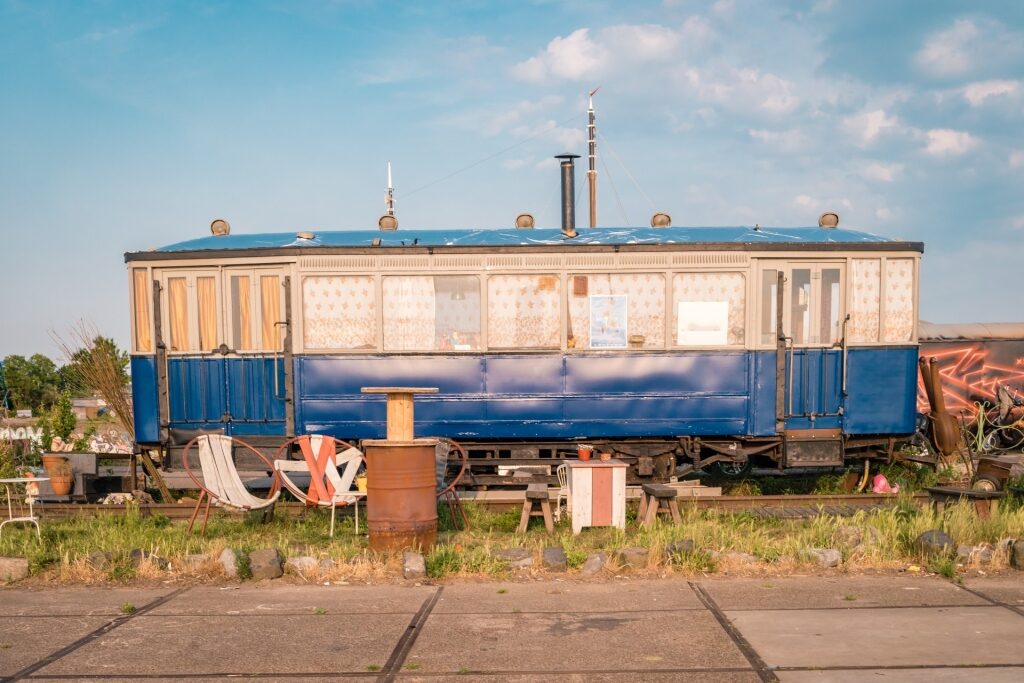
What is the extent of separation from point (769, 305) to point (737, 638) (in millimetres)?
6007

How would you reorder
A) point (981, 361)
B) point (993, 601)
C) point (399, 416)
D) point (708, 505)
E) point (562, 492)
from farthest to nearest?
point (981, 361) → point (708, 505) → point (562, 492) → point (399, 416) → point (993, 601)

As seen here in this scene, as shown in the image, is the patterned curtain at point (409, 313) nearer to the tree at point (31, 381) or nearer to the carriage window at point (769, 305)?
the carriage window at point (769, 305)

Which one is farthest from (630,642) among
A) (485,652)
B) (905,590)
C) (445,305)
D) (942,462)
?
(942,462)

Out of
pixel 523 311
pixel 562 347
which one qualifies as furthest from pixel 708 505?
pixel 523 311

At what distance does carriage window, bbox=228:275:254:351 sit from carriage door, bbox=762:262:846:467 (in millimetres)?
6361

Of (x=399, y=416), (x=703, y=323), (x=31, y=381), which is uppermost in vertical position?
(x=703, y=323)

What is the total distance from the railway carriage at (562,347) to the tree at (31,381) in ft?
96.3

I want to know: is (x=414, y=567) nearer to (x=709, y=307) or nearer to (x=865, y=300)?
(x=709, y=307)

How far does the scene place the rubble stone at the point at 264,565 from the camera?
267 inches

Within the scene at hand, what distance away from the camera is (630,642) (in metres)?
5.14

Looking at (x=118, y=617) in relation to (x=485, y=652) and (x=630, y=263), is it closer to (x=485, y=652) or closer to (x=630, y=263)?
(x=485, y=652)

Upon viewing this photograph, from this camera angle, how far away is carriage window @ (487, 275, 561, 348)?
34.0 feet

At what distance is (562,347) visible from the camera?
34.0 feet

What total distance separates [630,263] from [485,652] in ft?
20.6
